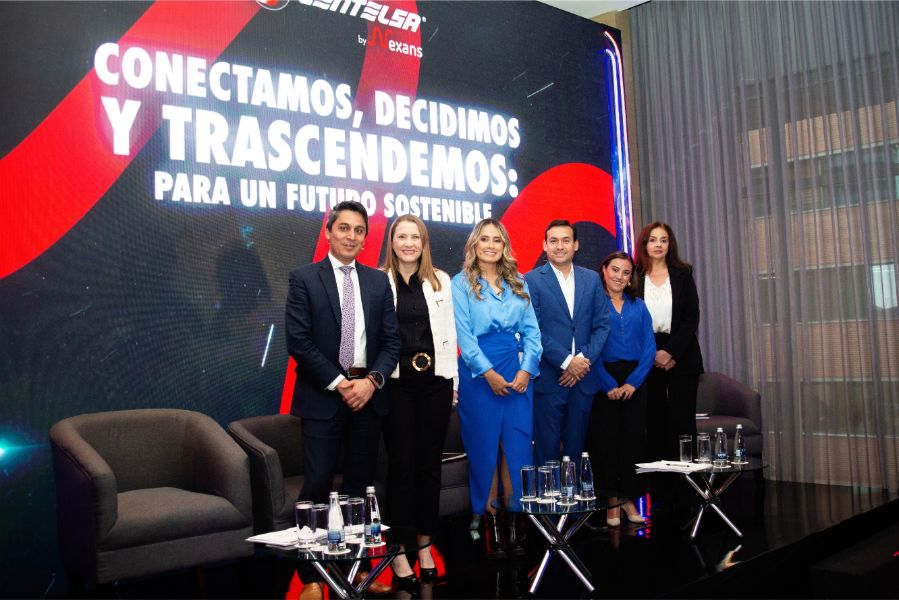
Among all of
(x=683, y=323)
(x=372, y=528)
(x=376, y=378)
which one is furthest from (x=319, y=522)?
(x=683, y=323)

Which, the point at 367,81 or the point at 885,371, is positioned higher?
the point at 367,81

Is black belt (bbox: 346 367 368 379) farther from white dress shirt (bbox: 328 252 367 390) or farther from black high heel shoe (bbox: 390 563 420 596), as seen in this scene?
black high heel shoe (bbox: 390 563 420 596)

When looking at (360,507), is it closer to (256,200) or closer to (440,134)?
(256,200)

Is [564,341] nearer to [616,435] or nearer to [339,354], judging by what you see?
[616,435]

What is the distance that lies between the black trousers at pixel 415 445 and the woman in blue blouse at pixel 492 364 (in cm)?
32

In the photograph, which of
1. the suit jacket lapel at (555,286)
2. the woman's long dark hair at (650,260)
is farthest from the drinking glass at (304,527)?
the woman's long dark hair at (650,260)

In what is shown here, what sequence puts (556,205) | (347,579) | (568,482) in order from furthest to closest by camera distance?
(556,205) < (568,482) < (347,579)

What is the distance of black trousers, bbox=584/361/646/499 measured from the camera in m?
4.44

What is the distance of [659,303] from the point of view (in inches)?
194

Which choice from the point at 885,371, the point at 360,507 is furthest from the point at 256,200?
the point at 885,371

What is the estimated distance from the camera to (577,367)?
4254 millimetres

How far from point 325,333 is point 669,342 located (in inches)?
85.9

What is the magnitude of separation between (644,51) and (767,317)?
2470mm

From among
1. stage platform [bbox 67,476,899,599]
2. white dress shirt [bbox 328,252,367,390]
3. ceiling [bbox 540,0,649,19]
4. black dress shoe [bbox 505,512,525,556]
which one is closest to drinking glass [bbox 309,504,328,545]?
stage platform [bbox 67,476,899,599]
